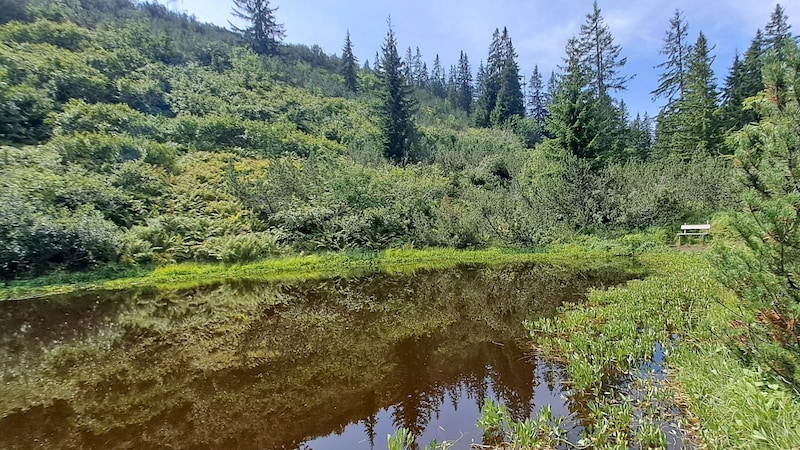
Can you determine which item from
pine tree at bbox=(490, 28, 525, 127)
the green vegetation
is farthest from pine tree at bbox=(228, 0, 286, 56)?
pine tree at bbox=(490, 28, 525, 127)

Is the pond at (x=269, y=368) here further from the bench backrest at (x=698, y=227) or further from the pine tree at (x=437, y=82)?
the pine tree at (x=437, y=82)

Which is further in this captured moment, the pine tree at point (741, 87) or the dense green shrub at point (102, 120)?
the pine tree at point (741, 87)

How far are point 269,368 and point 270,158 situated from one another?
22.9 m

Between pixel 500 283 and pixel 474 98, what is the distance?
212ft

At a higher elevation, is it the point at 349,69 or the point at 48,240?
the point at 349,69

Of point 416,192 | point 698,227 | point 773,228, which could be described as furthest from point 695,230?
point 773,228

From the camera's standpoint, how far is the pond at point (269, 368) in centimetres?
503

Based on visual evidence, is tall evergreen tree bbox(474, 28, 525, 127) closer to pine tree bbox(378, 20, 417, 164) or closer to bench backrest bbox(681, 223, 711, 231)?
pine tree bbox(378, 20, 417, 164)

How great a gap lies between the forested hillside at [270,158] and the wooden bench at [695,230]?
1460mm

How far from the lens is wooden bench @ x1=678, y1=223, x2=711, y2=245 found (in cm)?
1790

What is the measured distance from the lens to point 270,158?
90.5 ft

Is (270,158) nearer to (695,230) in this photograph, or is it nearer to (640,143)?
(695,230)

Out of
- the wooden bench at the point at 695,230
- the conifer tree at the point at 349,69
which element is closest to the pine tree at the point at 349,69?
the conifer tree at the point at 349,69

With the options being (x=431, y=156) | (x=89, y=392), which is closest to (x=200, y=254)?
(x=89, y=392)
